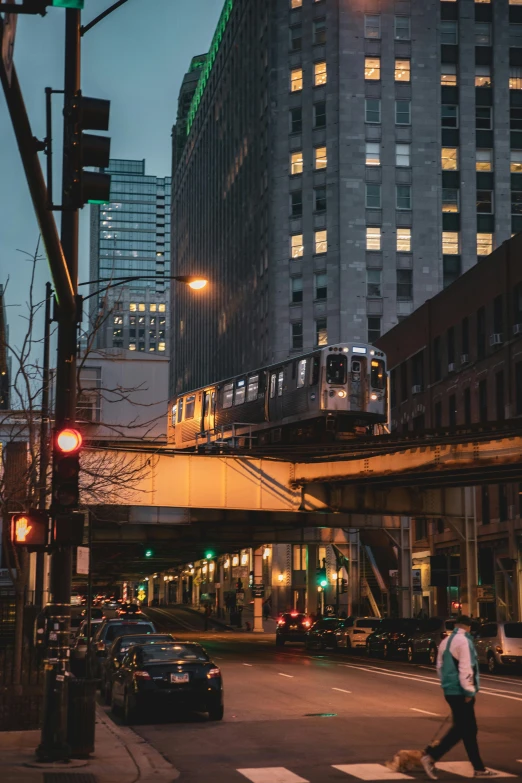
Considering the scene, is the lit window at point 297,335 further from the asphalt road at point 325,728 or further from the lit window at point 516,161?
the asphalt road at point 325,728

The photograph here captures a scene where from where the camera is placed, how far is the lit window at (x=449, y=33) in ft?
329

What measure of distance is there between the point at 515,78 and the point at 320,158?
18.1 meters

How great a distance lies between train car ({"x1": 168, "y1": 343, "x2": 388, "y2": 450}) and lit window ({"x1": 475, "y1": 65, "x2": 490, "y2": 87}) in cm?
6054

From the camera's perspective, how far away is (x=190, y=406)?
55.7 metres

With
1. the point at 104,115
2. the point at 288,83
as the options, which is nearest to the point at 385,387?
the point at 104,115

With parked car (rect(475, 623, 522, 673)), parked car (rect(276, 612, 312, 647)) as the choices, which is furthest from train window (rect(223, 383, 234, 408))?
parked car (rect(475, 623, 522, 673))

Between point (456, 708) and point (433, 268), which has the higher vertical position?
point (433, 268)

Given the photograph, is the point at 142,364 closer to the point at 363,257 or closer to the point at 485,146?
the point at 363,257

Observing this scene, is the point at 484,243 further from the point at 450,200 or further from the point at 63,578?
the point at 63,578

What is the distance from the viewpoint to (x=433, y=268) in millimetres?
97250

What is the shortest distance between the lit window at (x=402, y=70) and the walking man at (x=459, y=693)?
92.2 m

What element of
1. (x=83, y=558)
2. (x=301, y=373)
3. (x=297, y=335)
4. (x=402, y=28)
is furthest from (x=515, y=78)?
(x=83, y=558)

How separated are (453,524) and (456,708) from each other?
1279 inches

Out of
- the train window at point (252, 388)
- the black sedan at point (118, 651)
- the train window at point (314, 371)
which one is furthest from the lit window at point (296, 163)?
the black sedan at point (118, 651)
